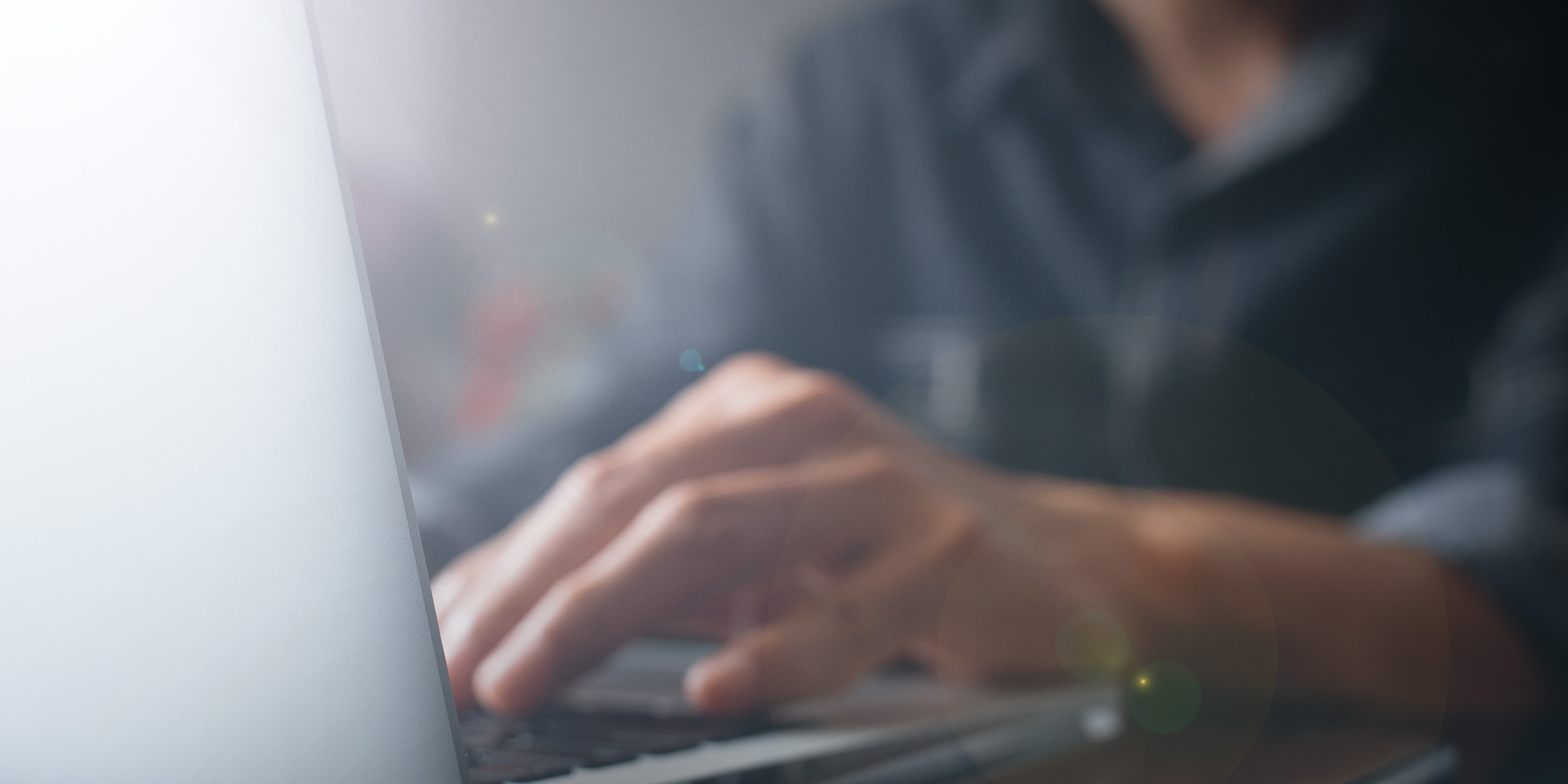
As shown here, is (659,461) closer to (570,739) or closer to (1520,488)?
(570,739)

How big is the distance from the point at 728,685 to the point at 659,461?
0.09 metres

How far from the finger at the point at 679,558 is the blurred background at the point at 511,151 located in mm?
68

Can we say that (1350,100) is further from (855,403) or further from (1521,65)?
(855,403)

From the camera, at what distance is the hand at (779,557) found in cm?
26

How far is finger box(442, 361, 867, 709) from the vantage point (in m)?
0.29

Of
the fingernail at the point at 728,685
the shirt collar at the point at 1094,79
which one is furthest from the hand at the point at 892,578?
the shirt collar at the point at 1094,79

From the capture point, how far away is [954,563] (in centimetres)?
27

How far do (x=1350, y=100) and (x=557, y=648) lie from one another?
29 cm

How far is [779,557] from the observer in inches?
11.3

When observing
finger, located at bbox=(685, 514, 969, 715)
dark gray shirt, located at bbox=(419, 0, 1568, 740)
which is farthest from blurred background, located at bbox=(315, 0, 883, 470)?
finger, located at bbox=(685, 514, 969, 715)

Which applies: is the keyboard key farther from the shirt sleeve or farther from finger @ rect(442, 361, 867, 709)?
the shirt sleeve

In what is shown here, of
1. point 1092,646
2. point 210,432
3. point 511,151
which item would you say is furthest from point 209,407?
point 1092,646

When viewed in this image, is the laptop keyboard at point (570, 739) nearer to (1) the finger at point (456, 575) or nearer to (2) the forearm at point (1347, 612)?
(1) the finger at point (456, 575)

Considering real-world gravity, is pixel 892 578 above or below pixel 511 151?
below
